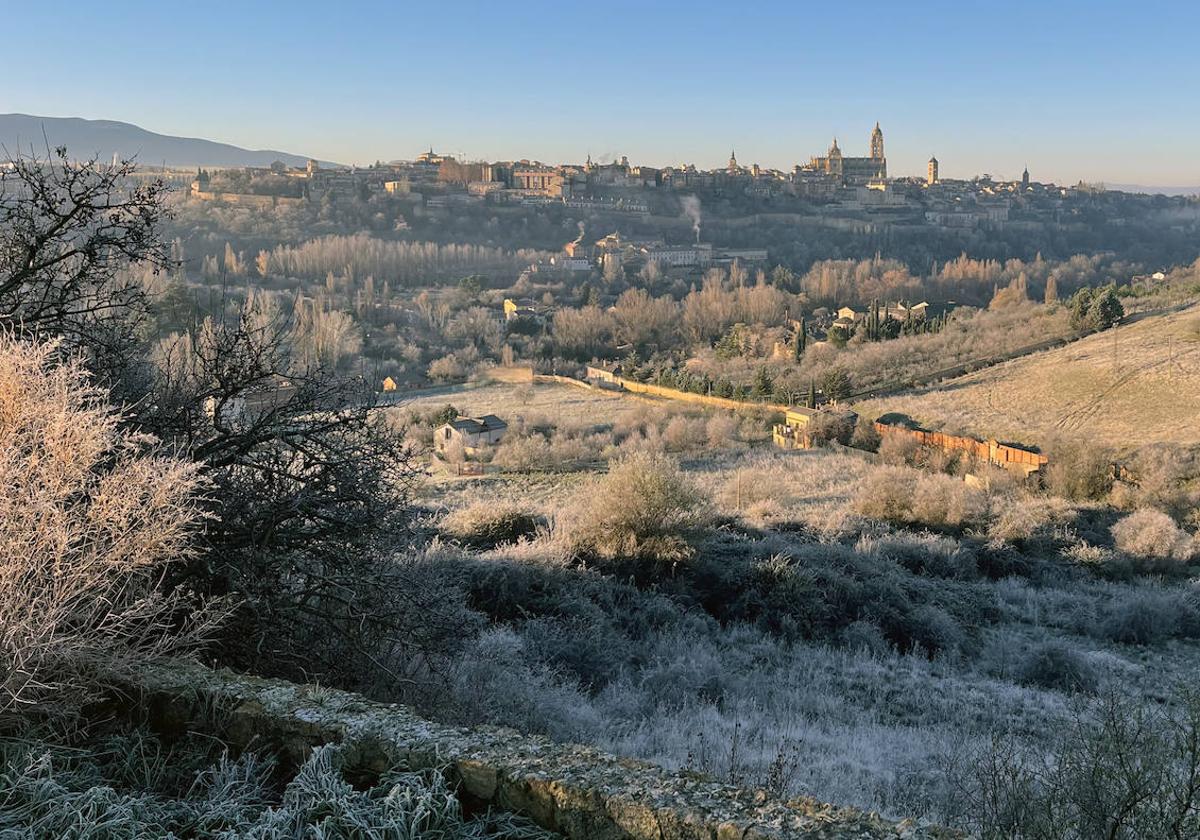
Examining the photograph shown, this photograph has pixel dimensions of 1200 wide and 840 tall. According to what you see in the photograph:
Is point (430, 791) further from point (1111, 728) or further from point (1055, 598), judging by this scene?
point (1055, 598)

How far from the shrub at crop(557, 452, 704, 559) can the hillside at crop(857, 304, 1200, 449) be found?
17.0 m

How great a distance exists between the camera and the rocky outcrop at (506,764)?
2598 mm

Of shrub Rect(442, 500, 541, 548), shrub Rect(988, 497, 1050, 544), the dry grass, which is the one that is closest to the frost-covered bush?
shrub Rect(442, 500, 541, 548)

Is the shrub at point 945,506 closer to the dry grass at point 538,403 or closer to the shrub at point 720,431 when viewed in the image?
the shrub at point 720,431

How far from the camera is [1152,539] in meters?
13.7

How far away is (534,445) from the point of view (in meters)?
26.2

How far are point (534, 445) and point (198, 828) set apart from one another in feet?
77.2

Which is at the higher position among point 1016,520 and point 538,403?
point 1016,520

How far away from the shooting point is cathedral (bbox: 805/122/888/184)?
13562cm

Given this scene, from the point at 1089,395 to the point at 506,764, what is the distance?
98.3 feet

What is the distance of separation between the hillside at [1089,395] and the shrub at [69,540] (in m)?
24.6

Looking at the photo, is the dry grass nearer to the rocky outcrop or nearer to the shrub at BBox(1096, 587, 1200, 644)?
the shrub at BBox(1096, 587, 1200, 644)

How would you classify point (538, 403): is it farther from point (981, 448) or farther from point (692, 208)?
point (692, 208)

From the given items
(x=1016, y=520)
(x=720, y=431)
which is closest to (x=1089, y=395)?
(x=720, y=431)
